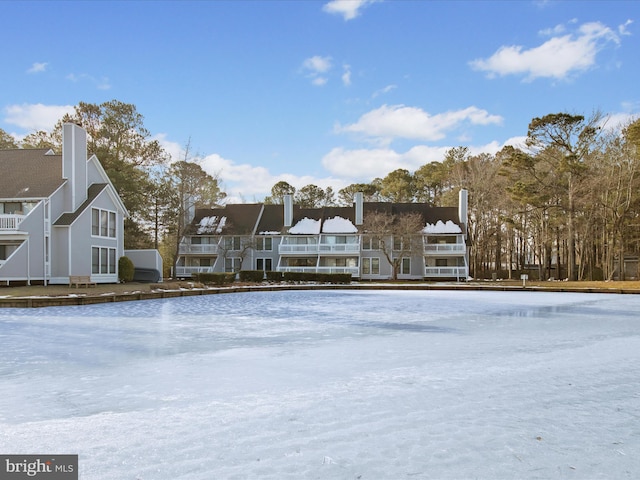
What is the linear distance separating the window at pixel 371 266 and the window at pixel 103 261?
20.0 m

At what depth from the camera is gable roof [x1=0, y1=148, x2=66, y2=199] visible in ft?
84.9

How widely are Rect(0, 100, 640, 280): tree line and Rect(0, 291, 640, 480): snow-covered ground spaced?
28462mm

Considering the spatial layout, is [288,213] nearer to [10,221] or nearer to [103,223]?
[103,223]

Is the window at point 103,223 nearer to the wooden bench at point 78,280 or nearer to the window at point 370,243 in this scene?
the wooden bench at point 78,280

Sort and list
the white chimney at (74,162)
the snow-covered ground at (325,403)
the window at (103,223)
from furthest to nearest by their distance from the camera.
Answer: the window at (103,223)
the white chimney at (74,162)
the snow-covered ground at (325,403)

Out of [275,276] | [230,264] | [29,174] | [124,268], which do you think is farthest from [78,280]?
[230,264]

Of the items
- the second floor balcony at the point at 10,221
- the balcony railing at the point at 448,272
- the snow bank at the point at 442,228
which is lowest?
the balcony railing at the point at 448,272

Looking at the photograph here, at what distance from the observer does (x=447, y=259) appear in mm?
39844

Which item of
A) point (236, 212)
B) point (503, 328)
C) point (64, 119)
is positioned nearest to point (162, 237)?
point (236, 212)

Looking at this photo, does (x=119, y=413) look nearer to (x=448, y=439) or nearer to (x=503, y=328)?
(x=448, y=439)

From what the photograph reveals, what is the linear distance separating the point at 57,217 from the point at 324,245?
65.9ft

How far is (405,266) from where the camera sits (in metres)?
40.2

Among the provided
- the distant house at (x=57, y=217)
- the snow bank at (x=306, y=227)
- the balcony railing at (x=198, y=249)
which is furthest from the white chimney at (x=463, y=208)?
the distant house at (x=57, y=217)

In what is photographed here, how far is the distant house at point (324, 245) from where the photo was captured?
38.9m
